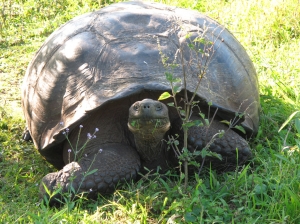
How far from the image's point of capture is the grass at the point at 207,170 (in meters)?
3.05

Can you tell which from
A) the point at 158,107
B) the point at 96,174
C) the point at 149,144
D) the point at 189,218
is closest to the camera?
the point at 189,218

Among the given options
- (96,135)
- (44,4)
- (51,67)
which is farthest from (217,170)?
(44,4)

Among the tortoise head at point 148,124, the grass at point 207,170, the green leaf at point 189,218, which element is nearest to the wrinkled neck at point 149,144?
the tortoise head at point 148,124

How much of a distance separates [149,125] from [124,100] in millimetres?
363

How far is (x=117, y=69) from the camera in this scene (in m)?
3.68

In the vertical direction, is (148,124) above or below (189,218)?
above

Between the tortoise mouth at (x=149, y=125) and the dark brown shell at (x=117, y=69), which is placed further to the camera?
the dark brown shell at (x=117, y=69)

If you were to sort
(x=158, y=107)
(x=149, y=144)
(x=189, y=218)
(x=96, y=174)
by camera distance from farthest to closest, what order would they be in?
(x=149, y=144), (x=96, y=174), (x=158, y=107), (x=189, y=218)

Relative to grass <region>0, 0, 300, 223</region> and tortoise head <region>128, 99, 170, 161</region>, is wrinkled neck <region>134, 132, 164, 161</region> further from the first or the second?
grass <region>0, 0, 300, 223</region>

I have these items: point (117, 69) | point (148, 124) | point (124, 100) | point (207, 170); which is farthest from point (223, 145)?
point (117, 69)

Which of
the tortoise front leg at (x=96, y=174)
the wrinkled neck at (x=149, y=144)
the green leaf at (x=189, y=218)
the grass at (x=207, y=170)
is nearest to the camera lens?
the green leaf at (x=189, y=218)

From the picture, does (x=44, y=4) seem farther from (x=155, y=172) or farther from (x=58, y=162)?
(x=155, y=172)

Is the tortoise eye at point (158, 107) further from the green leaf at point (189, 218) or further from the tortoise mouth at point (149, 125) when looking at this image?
the green leaf at point (189, 218)

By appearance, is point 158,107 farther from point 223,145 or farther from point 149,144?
point 223,145
